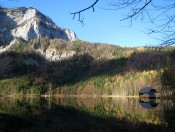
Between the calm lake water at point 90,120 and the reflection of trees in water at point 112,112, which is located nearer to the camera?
the calm lake water at point 90,120

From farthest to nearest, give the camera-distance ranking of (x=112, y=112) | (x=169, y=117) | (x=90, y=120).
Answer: (x=112, y=112) < (x=90, y=120) < (x=169, y=117)

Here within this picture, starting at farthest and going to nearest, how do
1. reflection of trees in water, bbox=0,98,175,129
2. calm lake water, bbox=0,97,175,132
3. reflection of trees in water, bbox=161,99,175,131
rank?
reflection of trees in water, bbox=0,98,175,129 < calm lake water, bbox=0,97,175,132 < reflection of trees in water, bbox=161,99,175,131

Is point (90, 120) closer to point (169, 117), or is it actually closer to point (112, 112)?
point (169, 117)

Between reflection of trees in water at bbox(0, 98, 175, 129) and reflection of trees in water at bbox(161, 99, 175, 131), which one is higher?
reflection of trees in water at bbox(161, 99, 175, 131)

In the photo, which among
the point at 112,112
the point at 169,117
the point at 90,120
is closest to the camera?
the point at 169,117

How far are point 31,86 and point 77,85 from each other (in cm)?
3014

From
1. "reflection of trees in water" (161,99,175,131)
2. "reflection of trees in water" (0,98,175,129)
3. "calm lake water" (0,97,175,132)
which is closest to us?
"reflection of trees in water" (161,99,175,131)

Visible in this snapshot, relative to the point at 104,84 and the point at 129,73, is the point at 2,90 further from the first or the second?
the point at 129,73

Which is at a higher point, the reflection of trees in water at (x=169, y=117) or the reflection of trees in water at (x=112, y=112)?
the reflection of trees in water at (x=169, y=117)

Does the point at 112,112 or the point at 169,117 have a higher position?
the point at 169,117

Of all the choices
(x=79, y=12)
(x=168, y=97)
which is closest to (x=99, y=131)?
(x=79, y=12)

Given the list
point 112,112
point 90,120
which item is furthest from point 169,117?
point 112,112

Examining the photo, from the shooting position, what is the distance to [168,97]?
169 ft

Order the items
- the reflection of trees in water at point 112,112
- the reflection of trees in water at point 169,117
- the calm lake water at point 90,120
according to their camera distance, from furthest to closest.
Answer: the reflection of trees in water at point 112,112
the calm lake water at point 90,120
the reflection of trees in water at point 169,117
